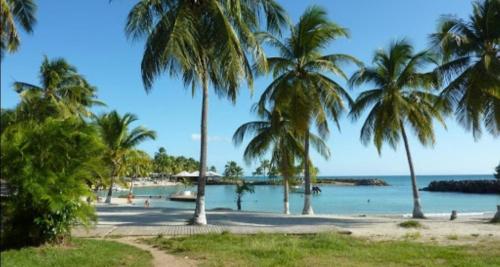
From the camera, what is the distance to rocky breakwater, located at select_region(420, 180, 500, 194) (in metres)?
74.6

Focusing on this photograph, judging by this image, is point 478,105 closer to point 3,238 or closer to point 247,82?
point 247,82

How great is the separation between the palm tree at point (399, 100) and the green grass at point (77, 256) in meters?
15.6

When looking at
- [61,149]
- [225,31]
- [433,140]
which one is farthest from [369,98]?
[61,149]

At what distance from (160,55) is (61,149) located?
6136 millimetres

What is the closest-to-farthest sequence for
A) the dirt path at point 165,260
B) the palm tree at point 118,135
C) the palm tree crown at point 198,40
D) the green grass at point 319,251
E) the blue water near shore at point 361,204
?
the dirt path at point 165,260 → the green grass at point 319,251 → the palm tree crown at point 198,40 → the palm tree at point 118,135 → the blue water near shore at point 361,204

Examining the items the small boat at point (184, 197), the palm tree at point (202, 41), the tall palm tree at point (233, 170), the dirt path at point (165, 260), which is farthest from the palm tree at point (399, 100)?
the tall palm tree at point (233, 170)

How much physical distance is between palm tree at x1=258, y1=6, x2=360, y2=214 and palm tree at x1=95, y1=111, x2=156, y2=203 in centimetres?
1345

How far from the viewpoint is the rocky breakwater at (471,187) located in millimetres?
74625

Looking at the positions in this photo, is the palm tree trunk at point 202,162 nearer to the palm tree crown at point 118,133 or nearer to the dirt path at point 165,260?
the dirt path at point 165,260

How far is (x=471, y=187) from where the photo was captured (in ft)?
262

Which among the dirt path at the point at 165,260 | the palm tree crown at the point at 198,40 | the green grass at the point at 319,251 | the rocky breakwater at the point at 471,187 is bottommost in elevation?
the dirt path at the point at 165,260

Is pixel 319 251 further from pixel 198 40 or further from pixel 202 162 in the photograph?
pixel 198 40

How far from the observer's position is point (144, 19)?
1525cm

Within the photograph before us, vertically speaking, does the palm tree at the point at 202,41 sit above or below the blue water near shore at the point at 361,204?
above
